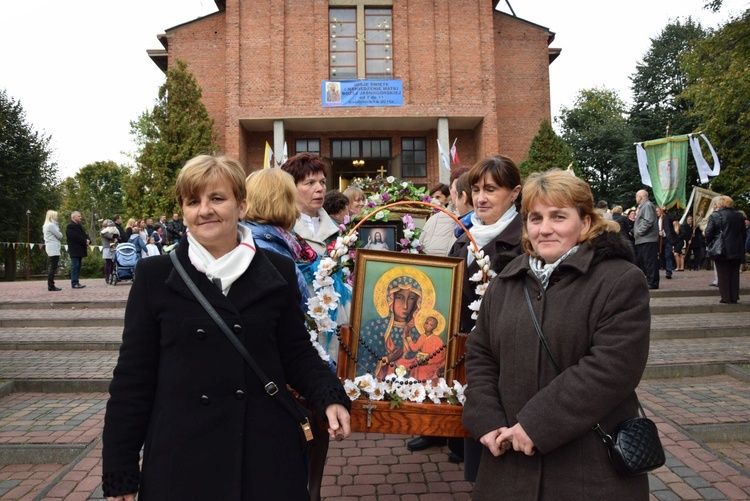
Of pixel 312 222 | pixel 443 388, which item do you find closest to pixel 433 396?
pixel 443 388

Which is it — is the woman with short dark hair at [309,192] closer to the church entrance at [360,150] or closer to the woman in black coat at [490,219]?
the woman in black coat at [490,219]

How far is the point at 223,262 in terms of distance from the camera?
2.15 metres

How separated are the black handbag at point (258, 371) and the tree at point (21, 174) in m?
36.4

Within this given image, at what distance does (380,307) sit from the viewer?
111 inches

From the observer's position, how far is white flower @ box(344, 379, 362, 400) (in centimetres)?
256

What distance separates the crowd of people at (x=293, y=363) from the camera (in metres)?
2.01

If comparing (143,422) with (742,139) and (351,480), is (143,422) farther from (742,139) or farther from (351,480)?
(742,139)

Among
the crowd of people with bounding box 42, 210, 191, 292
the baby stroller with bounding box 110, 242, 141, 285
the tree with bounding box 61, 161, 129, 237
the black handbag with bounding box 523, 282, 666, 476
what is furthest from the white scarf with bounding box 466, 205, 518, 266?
the tree with bounding box 61, 161, 129, 237

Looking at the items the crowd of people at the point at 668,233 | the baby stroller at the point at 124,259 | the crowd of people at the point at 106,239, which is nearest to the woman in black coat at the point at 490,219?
the crowd of people at the point at 668,233

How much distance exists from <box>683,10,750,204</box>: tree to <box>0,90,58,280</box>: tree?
116ft

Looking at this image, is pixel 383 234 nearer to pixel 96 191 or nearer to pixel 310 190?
pixel 310 190

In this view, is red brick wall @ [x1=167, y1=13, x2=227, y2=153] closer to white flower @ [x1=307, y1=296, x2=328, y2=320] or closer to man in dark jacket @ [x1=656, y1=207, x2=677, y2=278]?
man in dark jacket @ [x1=656, y1=207, x2=677, y2=278]

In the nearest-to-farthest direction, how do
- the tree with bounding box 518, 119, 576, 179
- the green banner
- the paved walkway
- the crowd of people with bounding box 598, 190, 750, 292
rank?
the paved walkway
the crowd of people with bounding box 598, 190, 750, 292
the green banner
the tree with bounding box 518, 119, 576, 179

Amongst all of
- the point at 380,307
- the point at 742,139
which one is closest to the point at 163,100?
the point at 380,307
